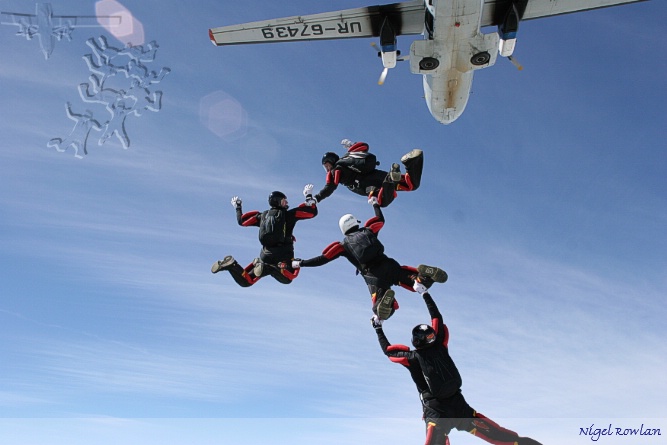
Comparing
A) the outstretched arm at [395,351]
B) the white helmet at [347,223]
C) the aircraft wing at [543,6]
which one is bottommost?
the outstretched arm at [395,351]

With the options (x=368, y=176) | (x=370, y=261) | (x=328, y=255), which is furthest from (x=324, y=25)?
(x=370, y=261)

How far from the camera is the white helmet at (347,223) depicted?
11.1 metres

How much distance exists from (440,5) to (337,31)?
6.88 m

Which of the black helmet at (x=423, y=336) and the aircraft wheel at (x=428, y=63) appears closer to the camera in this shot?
the black helmet at (x=423, y=336)

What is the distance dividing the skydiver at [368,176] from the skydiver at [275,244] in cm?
65

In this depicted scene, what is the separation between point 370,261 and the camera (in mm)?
10719

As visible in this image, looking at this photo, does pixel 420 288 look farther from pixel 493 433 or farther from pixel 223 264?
pixel 223 264

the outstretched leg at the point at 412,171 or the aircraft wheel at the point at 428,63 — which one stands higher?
the aircraft wheel at the point at 428,63

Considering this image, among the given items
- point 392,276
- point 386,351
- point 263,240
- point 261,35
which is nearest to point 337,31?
point 261,35

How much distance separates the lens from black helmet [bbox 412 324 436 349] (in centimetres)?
884

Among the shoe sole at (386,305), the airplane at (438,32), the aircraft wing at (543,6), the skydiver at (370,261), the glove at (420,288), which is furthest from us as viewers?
the aircraft wing at (543,6)

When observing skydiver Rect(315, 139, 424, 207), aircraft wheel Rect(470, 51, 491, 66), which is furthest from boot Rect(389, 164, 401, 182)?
aircraft wheel Rect(470, 51, 491, 66)

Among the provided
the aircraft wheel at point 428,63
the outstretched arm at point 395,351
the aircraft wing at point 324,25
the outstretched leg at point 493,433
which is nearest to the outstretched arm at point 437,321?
the outstretched arm at point 395,351

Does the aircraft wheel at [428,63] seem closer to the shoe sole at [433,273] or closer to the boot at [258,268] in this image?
the boot at [258,268]
